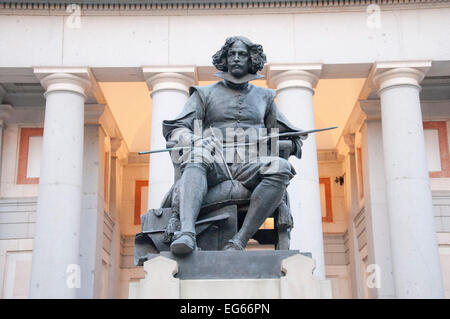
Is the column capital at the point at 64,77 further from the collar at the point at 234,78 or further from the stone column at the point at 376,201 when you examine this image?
the collar at the point at 234,78

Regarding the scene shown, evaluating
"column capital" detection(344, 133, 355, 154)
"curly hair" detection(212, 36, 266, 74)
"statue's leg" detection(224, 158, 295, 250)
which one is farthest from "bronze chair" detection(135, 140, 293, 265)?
"column capital" detection(344, 133, 355, 154)

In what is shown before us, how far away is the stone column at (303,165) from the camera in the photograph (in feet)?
68.1

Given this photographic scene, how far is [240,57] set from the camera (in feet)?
27.7

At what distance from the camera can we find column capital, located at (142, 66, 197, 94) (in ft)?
72.6

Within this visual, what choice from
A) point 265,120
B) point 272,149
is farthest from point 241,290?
point 265,120

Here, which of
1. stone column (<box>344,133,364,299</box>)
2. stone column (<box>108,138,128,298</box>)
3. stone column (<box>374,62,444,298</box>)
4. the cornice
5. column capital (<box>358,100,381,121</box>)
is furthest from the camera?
stone column (<box>108,138,128,298</box>)

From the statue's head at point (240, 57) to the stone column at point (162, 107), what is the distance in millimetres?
12411

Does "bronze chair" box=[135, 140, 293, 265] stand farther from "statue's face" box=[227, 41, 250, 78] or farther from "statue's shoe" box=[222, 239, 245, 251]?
"statue's face" box=[227, 41, 250, 78]

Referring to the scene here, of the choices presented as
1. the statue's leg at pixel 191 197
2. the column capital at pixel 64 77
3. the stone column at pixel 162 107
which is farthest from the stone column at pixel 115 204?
the statue's leg at pixel 191 197

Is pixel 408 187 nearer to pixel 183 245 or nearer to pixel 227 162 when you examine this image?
pixel 227 162

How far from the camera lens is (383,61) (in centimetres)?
2216

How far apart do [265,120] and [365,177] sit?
17953 mm

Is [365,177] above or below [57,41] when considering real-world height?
below
